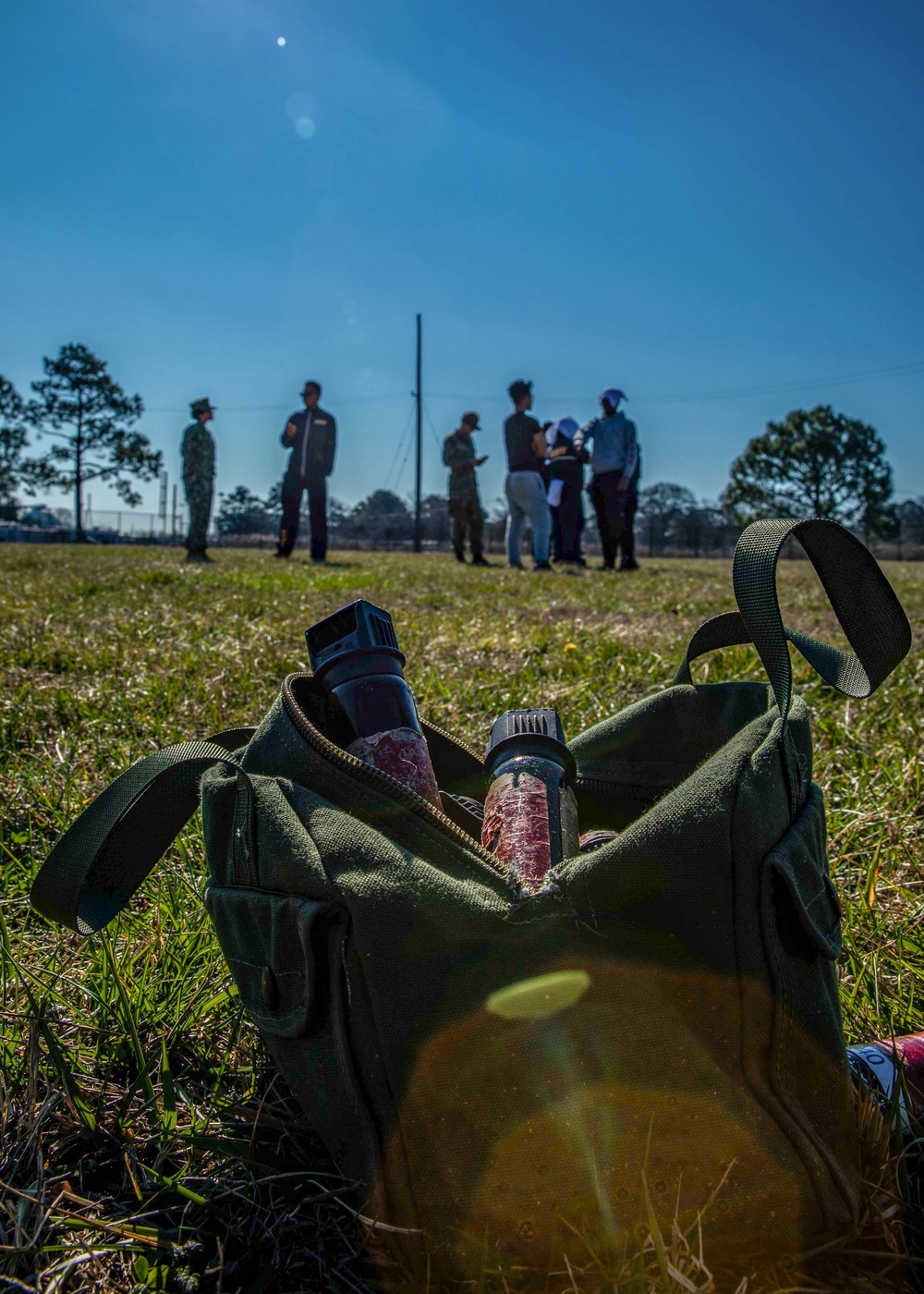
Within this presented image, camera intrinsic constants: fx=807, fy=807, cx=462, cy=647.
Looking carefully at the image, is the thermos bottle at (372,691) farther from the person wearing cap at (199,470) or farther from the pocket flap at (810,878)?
the person wearing cap at (199,470)

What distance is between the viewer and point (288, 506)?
13.0m

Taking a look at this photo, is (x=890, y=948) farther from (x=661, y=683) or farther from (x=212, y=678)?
(x=212, y=678)

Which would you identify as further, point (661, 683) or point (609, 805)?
point (661, 683)

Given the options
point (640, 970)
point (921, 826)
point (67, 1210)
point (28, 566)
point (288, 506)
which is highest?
point (288, 506)

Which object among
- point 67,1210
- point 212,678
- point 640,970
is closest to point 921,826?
point 640,970

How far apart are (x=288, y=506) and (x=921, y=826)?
12090 millimetres

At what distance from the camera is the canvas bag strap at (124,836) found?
3.47ft

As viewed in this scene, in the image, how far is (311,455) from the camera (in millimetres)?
12594

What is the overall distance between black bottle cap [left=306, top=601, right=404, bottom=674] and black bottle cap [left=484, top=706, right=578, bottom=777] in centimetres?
19

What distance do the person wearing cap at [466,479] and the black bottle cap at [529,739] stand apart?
1266cm

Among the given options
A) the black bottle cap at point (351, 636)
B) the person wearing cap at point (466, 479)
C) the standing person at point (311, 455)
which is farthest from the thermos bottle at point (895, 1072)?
the person wearing cap at point (466, 479)

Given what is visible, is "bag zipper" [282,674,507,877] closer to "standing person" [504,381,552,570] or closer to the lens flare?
the lens flare

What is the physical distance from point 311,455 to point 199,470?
2.18m

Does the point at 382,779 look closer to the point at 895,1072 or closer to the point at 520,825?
the point at 520,825
